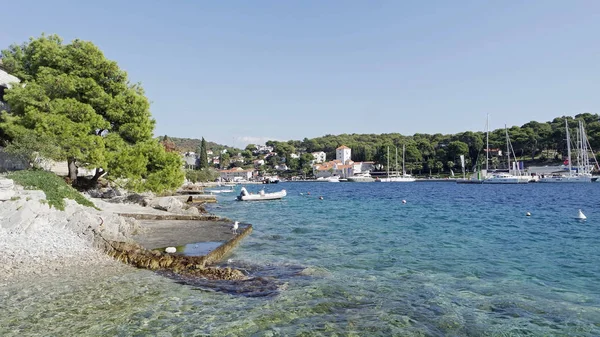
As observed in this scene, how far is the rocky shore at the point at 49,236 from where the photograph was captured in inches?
382

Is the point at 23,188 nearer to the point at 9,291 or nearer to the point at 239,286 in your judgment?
the point at 9,291

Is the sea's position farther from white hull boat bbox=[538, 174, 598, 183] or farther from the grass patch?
white hull boat bbox=[538, 174, 598, 183]

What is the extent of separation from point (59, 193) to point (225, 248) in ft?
29.8

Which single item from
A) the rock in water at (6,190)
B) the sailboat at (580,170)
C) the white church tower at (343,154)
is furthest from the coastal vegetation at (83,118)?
the white church tower at (343,154)

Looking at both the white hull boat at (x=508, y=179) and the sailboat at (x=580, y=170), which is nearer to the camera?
the sailboat at (x=580, y=170)

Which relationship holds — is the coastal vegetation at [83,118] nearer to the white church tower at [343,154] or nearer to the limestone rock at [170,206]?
the limestone rock at [170,206]

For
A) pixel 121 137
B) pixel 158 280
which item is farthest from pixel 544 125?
pixel 158 280

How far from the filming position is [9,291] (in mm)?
8008

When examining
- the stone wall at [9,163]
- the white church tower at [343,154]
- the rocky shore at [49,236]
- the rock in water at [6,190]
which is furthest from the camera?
the white church tower at [343,154]

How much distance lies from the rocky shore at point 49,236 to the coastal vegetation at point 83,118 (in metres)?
8.73

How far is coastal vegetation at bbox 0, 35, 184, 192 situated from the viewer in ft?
74.5

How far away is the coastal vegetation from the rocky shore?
8726 millimetres

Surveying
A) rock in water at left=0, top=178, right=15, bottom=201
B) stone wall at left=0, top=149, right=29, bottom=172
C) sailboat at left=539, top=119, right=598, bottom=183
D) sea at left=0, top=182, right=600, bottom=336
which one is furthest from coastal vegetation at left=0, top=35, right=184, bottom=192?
sailboat at left=539, top=119, right=598, bottom=183

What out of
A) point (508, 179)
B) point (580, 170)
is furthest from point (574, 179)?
point (508, 179)
